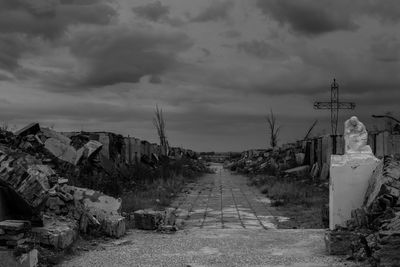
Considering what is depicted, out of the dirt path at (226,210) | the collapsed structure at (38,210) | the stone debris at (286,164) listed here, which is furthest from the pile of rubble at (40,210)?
the stone debris at (286,164)

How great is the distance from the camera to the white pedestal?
850cm

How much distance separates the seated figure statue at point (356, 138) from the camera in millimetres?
8828

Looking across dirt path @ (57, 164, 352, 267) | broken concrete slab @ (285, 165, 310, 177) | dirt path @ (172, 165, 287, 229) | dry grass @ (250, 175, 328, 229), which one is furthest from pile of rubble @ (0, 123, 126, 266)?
broken concrete slab @ (285, 165, 310, 177)

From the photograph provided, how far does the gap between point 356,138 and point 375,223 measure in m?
2.01

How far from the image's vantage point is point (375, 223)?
7258 millimetres

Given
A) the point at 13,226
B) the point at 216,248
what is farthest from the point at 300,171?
the point at 13,226

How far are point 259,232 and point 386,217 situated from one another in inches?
112

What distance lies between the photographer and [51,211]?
869 cm

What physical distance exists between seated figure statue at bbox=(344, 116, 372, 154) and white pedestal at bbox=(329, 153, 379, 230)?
24 cm

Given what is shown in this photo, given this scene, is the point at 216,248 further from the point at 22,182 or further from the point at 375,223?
the point at 22,182

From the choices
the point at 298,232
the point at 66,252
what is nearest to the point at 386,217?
the point at 298,232

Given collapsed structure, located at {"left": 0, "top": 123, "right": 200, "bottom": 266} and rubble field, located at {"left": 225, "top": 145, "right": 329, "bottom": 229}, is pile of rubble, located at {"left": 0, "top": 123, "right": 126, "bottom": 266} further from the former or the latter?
rubble field, located at {"left": 225, "top": 145, "right": 329, "bottom": 229}

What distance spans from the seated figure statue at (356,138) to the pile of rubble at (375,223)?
558 mm

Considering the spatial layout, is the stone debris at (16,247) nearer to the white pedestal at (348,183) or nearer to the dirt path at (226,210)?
the dirt path at (226,210)
